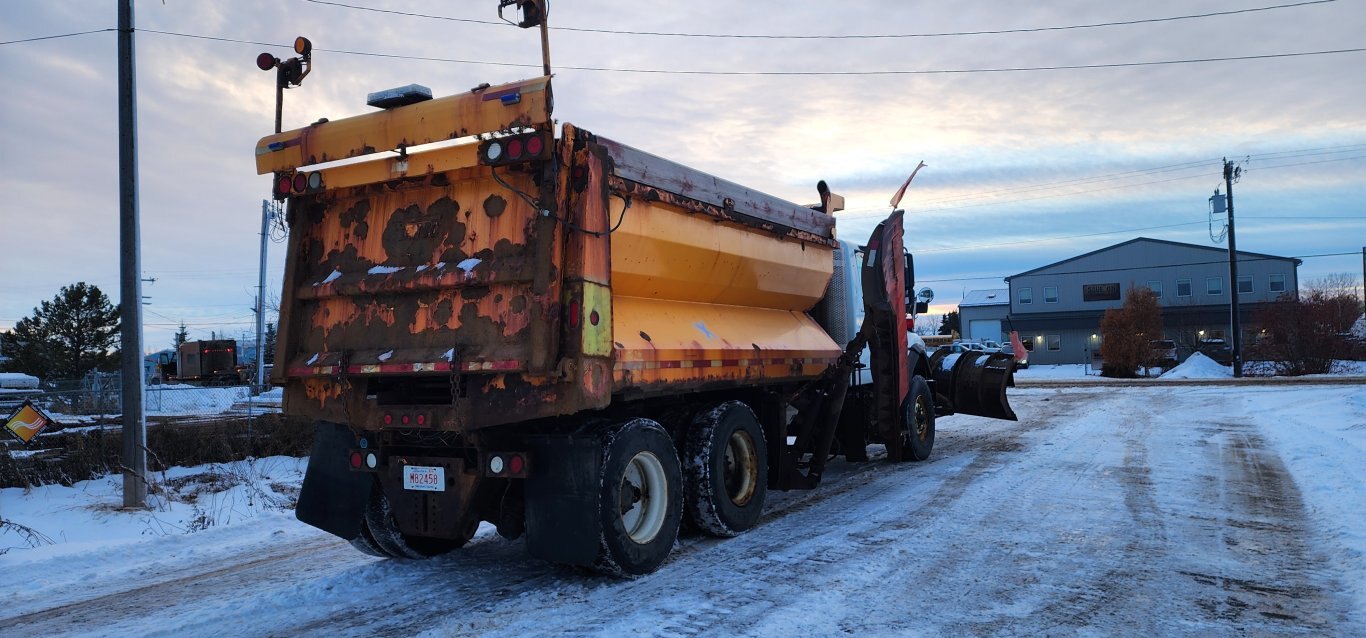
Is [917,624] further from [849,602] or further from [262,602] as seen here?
[262,602]

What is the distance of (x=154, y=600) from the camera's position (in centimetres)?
533

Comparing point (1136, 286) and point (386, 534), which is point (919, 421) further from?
point (1136, 286)

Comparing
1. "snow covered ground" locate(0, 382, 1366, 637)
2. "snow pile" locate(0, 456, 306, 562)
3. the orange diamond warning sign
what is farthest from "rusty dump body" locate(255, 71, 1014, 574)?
the orange diamond warning sign

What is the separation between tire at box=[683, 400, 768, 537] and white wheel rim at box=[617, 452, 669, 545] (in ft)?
1.96

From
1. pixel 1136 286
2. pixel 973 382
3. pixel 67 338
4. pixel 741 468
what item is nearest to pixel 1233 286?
A: pixel 1136 286

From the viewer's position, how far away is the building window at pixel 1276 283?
54.5 metres

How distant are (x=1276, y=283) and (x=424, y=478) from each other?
63712mm

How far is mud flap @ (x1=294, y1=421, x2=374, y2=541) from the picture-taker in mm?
5750

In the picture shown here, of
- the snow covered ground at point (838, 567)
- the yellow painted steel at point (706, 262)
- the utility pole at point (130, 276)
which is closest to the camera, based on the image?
the snow covered ground at point (838, 567)

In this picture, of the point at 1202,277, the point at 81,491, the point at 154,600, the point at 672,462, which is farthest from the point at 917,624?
the point at 1202,277

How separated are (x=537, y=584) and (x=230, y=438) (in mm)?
9005

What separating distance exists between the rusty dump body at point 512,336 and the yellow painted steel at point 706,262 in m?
0.02

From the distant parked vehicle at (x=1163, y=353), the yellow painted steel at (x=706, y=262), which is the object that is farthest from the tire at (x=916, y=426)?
the distant parked vehicle at (x=1163, y=353)

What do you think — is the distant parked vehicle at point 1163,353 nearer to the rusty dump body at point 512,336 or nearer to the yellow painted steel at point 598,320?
the rusty dump body at point 512,336
